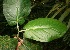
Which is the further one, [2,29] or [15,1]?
[2,29]

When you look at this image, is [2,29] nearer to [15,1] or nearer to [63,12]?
[63,12]

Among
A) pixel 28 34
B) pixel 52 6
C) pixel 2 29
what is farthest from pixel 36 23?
pixel 52 6

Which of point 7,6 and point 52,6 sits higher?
point 7,6

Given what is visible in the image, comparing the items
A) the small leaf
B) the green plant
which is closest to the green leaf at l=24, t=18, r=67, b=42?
the green plant

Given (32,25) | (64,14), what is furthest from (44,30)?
(64,14)

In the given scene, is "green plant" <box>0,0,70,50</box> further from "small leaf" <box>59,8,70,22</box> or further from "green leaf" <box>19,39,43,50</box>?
"small leaf" <box>59,8,70,22</box>

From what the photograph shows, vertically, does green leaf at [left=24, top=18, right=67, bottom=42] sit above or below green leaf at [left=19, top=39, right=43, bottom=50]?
above
